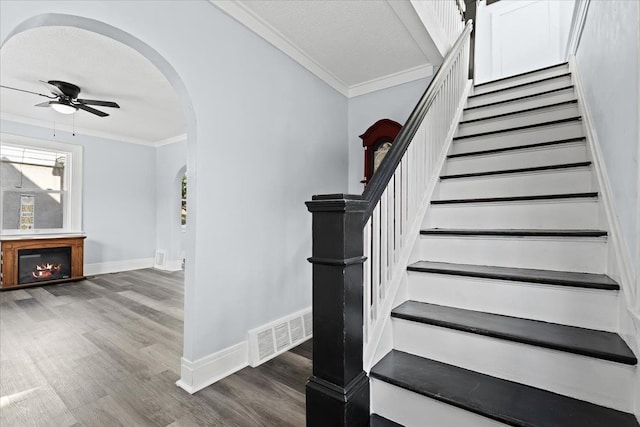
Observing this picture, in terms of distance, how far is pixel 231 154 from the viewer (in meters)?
2.28

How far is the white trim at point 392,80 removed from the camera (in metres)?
3.26

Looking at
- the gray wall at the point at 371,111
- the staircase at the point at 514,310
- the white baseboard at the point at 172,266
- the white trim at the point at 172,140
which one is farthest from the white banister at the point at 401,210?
the white baseboard at the point at 172,266

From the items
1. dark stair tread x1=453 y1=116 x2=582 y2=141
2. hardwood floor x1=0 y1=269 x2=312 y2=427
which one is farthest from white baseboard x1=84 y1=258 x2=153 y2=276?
dark stair tread x1=453 y1=116 x2=582 y2=141

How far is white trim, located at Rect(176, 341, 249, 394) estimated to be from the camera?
200cm

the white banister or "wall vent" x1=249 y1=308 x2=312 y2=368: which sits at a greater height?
the white banister

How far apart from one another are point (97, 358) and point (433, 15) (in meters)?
4.05

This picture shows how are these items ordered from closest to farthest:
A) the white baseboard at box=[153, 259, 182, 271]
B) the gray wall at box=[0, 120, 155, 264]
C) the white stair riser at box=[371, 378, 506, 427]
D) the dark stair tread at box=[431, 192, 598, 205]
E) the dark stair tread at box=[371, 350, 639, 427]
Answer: the dark stair tread at box=[371, 350, 639, 427] → the white stair riser at box=[371, 378, 506, 427] → the dark stair tread at box=[431, 192, 598, 205] → the gray wall at box=[0, 120, 155, 264] → the white baseboard at box=[153, 259, 182, 271]

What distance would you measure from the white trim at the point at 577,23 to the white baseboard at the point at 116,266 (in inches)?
290

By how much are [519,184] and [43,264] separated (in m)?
6.64

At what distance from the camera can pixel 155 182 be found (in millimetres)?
6621

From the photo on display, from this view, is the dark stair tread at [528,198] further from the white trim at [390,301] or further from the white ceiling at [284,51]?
the white ceiling at [284,51]

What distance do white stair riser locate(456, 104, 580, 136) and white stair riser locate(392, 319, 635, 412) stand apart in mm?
2000

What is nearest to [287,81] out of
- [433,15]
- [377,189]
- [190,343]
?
[433,15]

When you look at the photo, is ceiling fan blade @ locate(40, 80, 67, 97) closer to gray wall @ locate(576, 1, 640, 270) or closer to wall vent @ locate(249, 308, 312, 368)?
wall vent @ locate(249, 308, 312, 368)
